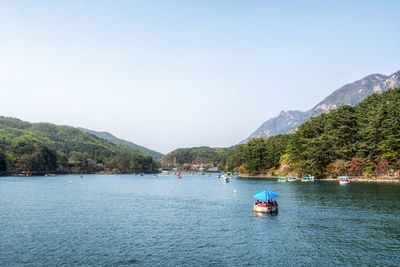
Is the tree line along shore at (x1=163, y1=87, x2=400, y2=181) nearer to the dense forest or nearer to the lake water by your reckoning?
the dense forest

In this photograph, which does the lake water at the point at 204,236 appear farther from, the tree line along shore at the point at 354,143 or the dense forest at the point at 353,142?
the dense forest at the point at 353,142

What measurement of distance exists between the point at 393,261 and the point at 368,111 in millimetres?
103257

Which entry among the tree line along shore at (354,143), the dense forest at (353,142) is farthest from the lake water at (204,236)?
the dense forest at (353,142)

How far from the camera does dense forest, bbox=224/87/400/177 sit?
3994 inches

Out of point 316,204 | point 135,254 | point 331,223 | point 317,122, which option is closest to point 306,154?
point 317,122

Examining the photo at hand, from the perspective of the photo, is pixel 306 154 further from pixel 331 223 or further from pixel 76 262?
pixel 76 262

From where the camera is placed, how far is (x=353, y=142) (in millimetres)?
121500

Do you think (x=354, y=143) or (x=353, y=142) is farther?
(x=353, y=142)

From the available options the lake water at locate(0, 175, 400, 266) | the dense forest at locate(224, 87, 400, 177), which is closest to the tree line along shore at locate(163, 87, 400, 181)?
the dense forest at locate(224, 87, 400, 177)

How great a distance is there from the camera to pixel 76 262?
27859mm

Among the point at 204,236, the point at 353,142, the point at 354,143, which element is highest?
the point at 353,142

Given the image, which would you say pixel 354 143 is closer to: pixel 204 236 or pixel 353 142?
pixel 353 142

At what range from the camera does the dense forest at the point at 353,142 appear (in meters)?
101

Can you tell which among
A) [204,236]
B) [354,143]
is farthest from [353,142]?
[204,236]
